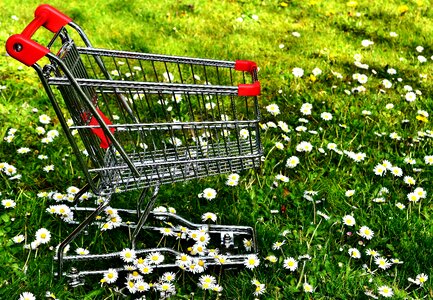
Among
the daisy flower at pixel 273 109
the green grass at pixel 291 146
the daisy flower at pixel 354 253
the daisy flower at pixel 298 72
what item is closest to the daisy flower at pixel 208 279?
the green grass at pixel 291 146

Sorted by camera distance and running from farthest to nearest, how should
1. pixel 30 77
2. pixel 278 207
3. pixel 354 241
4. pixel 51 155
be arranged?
pixel 30 77 → pixel 51 155 → pixel 278 207 → pixel 354 241

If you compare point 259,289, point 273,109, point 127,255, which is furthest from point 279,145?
point 127,255

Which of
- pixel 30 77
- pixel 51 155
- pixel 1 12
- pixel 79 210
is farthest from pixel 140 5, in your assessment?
pixel 79 210

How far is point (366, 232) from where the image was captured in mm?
3303

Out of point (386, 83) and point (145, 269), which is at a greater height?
point (145, 269)

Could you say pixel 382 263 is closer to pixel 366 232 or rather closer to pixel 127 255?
pixel 366 232

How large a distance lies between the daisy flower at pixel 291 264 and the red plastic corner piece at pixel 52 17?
1673mm

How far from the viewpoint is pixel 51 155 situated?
3865mm

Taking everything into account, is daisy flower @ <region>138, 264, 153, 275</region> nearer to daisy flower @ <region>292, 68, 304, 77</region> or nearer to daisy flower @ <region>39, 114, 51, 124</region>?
daisy flower @ <region>39, 114, 51, 124</region>

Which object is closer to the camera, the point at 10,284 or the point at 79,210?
the point at 10,284

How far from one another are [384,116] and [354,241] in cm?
150

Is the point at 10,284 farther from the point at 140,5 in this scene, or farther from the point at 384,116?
the point at 140,5

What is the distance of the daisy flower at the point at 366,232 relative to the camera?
328cm

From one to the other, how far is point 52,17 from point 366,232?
6.78ft
